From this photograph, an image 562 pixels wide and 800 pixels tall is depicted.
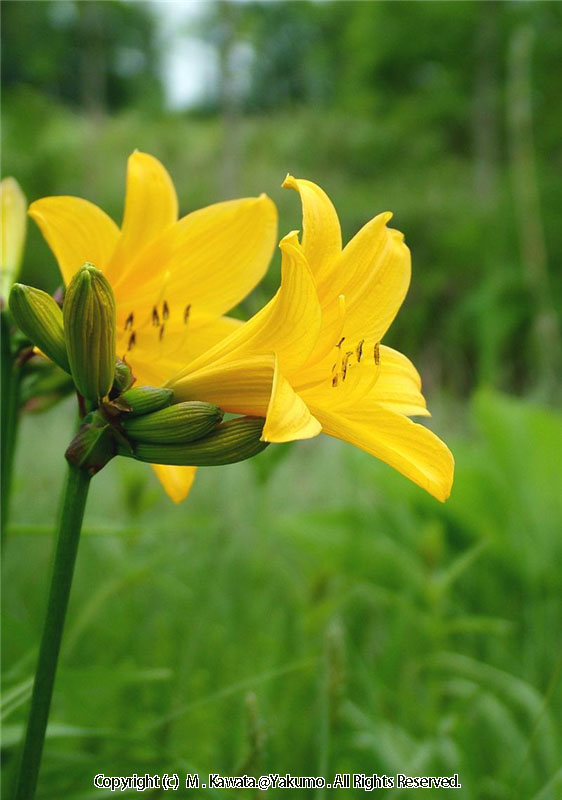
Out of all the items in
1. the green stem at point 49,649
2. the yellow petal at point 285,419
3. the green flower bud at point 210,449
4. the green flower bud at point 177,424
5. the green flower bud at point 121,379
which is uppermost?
the yellow petal at point 285,419

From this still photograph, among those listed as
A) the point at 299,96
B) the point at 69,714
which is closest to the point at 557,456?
the point at 69,714

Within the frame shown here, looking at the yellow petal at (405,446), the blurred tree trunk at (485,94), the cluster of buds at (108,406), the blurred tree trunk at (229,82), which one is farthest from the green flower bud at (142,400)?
the blurred tree trunk at (485,94)

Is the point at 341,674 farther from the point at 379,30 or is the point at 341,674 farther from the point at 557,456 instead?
the point at 379,30

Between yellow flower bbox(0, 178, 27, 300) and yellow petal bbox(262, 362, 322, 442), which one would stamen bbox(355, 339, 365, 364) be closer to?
yellow petal bbox(262, 362, 322, 442)

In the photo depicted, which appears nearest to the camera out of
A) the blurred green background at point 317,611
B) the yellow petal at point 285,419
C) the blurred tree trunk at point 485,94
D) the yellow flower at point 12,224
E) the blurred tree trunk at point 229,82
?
the yellow petal at point 285,419

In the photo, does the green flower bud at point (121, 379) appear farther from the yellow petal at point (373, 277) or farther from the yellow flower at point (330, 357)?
the yellow petal at point (373, 277)

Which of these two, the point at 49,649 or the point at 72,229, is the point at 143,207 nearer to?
the point at 72,229

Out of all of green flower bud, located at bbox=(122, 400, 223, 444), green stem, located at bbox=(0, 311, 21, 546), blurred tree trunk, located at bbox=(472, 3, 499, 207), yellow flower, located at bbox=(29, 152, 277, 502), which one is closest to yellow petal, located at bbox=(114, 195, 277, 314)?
yellow flower, located at bbox=(29, 152, 277, 502)
